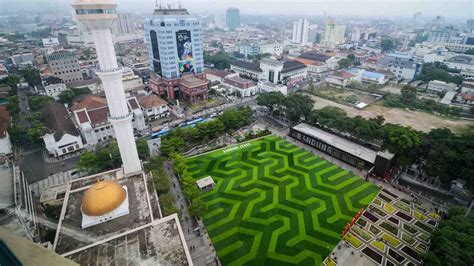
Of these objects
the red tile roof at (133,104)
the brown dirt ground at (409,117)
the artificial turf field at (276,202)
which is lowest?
the brown dirt ground at (409,117)

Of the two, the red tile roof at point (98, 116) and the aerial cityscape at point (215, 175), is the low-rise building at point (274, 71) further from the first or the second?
the red tile roof at point (98, 116)

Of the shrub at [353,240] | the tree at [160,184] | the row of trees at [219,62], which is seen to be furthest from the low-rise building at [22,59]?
the shrub at [353,240]

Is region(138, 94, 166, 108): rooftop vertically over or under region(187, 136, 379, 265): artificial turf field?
over

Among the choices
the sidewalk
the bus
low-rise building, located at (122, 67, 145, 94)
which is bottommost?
the sidewalk

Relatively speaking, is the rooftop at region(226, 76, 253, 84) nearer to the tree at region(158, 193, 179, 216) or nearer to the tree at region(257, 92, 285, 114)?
the tree at region(257, 92, 285, 114)

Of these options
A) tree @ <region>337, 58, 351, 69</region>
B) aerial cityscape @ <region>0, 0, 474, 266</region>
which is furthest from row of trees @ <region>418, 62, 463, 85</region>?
tree @ <region>337, 58, 351, 69</region>

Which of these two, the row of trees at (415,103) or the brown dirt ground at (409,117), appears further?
the row of trees at (415,103)

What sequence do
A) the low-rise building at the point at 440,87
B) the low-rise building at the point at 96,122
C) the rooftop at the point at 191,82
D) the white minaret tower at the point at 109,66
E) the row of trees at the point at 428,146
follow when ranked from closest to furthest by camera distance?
the white minaret tower at the point at 109,66, the row of trees at the point at 428,146, the low-rise building at the point at 96,122, the rooftop at the point at 191,82, the low-rise building at the point at 440,87
